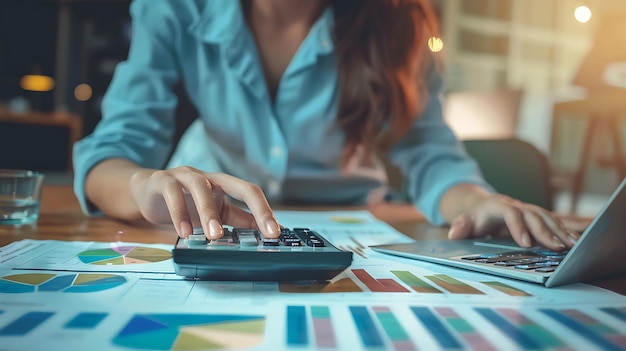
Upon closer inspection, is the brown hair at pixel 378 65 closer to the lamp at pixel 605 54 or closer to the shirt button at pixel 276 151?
the shirt button at pixel 276 151

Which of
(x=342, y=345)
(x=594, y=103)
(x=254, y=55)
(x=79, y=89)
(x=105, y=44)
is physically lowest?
(x=342, y=345)

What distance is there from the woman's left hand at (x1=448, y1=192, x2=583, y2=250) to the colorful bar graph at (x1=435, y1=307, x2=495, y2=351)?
0.63 feet

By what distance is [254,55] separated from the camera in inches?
28.6

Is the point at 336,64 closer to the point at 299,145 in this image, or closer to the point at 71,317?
the point at 299,145

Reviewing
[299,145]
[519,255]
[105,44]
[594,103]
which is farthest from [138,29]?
[105,44]

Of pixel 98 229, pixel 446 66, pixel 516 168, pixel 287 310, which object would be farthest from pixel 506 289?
pixel 446 66

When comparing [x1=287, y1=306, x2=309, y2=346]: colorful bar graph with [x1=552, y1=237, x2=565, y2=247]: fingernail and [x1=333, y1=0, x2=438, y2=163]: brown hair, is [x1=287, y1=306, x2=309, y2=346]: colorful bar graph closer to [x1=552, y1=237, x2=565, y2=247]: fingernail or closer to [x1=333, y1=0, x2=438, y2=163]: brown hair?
[x1=552, y1=237, x2=565, y2=247]: fingernail

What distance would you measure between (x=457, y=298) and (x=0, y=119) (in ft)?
12.4

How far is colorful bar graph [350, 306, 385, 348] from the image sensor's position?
198mm

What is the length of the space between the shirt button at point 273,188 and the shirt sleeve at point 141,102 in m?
0.16

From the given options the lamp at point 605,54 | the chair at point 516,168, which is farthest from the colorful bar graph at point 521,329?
the lamp at point 605,54

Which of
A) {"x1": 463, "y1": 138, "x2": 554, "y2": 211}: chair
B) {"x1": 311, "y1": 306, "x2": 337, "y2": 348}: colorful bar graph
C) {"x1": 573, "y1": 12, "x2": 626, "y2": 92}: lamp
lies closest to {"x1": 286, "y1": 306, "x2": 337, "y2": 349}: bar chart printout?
{"x1": 311, "y1": 306, "x2": 337, "y2": 348}: colorful bar graph

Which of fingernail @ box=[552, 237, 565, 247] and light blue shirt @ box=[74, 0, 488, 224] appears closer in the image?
fingernail @ box=[552, 237, 565, 247]

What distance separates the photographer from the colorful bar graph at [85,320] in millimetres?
203
